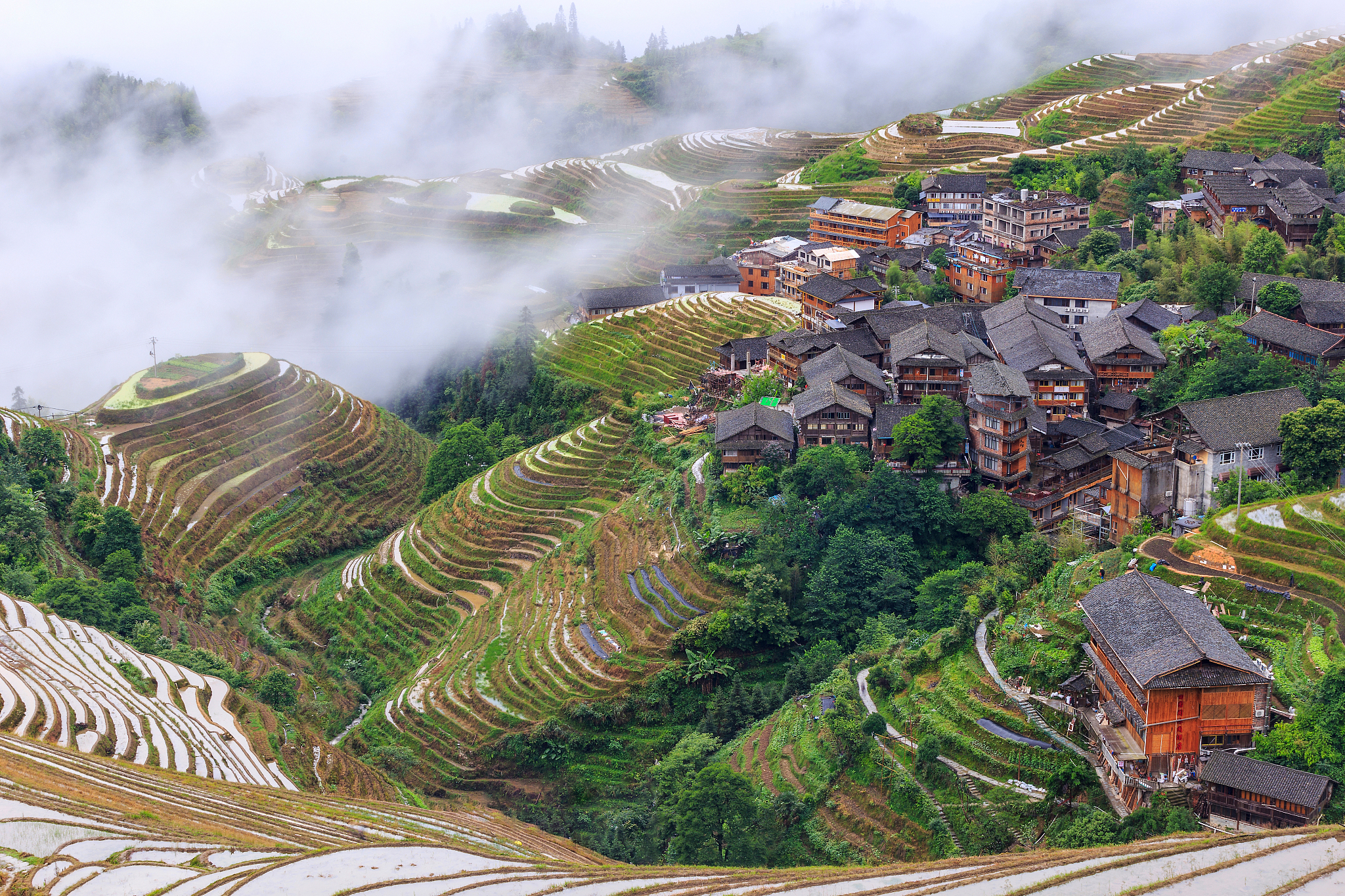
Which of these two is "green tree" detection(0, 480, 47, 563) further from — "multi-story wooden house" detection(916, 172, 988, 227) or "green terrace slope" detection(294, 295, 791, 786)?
"multi-story wooden house" detection(916, 172, 988, 227)

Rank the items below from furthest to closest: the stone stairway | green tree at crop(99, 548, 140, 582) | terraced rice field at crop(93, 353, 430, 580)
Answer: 1. terraced rice field at crop(93, 353, 430, 580)
2. green tree at crop(99, 548, 140, 582)
3. the stone stairway

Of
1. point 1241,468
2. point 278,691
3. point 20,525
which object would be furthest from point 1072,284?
point 20,525

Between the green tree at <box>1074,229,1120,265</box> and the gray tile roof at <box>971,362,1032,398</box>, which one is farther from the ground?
the green tree at <box>1074,229,1120,265</box>

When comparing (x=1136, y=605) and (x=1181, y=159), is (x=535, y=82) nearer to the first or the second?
(x=1181, y=159)

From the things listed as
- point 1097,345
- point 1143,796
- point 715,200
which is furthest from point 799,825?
point 715,200

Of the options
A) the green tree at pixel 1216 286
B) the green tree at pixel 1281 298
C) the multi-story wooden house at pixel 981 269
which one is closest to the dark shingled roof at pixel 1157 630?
the green tree at pixel 1281 298

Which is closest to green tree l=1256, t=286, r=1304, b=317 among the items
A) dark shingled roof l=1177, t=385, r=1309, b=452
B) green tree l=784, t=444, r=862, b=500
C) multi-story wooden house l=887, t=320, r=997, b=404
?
dark shingled roof l=1177, t=385, r=1309, b=452

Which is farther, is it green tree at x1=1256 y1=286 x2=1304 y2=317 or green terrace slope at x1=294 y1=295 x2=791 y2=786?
green tree at x1=1256 y1=286 x2=1304 y2=317
